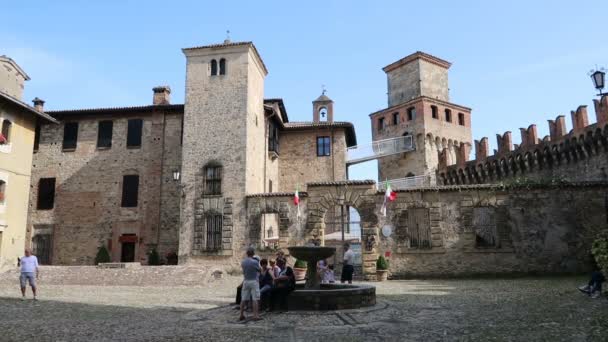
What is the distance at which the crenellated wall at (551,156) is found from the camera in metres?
23.0

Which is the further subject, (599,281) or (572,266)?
(572,266)

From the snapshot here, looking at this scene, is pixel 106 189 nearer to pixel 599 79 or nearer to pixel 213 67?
pixel 213 67

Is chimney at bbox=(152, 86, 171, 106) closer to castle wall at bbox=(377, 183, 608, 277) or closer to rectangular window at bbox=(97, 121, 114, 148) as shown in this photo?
rectangular window at bbox=(97, 121, 114, 148)

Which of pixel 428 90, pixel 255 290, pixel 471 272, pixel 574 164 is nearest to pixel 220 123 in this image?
pixel 471 272

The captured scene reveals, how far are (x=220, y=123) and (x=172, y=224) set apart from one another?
6.35 m

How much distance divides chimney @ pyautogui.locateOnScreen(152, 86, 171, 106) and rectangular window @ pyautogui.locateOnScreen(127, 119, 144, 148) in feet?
6.09

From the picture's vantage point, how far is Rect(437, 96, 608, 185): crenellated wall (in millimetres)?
22984

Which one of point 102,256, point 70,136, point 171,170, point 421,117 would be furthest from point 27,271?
point 421,117

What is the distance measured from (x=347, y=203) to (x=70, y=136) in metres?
17.5

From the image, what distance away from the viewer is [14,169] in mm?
20750

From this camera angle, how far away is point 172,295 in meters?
14.0

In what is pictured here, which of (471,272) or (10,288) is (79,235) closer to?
(10,288)

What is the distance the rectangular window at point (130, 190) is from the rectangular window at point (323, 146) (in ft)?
36.8

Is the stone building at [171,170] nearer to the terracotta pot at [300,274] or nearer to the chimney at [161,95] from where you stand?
the chimney at [161,95]
